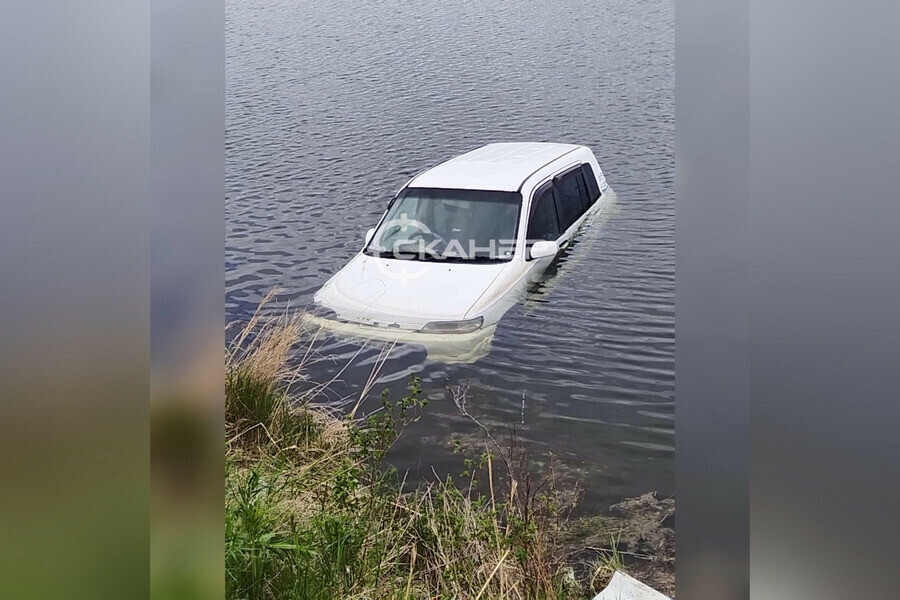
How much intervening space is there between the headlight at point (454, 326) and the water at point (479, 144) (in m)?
0.09

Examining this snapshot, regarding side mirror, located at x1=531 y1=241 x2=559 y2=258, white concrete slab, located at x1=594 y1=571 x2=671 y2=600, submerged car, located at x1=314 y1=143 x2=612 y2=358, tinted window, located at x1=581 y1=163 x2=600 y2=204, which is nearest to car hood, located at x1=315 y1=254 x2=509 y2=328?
submerged car, located at x1=314 y1=143 x2=612 y2=358

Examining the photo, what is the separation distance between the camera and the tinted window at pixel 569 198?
8.82 feet

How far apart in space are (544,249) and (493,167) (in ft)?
1.18

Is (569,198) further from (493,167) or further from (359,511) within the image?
(359,511)

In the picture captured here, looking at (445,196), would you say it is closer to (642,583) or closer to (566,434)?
(566,434)

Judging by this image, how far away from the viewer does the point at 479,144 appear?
283cm

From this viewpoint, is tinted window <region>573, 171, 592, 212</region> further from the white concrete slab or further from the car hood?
the white concrete slab

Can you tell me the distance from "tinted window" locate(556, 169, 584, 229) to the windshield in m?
0.17
